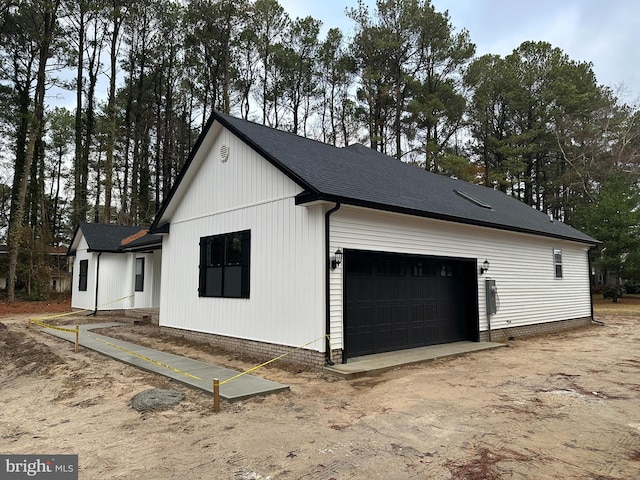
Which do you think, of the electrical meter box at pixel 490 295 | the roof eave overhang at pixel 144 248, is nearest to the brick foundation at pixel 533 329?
the electrical meter box at pixel 490 295

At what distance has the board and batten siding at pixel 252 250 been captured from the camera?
803cm

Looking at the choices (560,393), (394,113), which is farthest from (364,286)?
(394,113)

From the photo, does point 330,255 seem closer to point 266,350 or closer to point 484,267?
point 266,350

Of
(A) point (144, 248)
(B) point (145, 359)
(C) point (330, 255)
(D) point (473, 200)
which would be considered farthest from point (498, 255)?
(A) point (144, 248)

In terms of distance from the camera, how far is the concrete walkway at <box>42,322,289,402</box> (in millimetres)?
6305

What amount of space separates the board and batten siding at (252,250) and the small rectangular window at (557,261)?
415 inches

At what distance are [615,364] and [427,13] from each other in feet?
75.0

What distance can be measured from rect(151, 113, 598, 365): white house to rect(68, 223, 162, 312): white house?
15.2 ft

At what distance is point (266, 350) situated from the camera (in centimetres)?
883

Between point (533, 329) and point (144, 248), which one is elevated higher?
point (144, 248)

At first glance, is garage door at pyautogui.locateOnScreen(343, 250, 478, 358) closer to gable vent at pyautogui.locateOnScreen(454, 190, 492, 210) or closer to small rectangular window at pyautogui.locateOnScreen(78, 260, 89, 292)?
gable vent at pyautogui.locateOnScreen(454, 190, 492, 210)

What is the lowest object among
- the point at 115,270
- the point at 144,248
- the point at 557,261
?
the point at 115,270

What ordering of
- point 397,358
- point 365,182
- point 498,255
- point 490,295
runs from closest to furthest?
1. point 397,358
2. point 365,182
3. point 490,295
4. point 498,255

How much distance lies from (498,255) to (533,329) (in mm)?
3079
